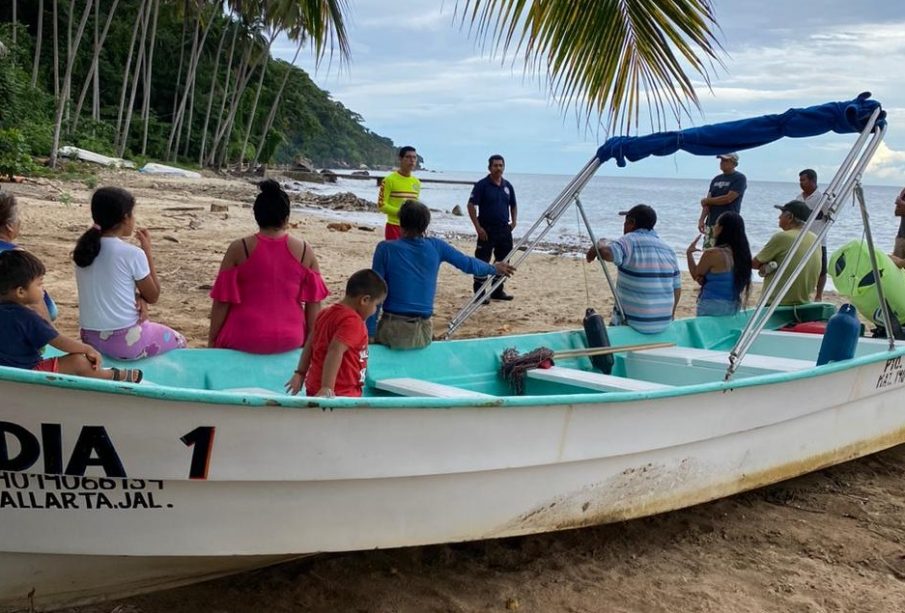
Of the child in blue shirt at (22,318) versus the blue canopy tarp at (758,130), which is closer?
the child in blue shirt at (22,318)

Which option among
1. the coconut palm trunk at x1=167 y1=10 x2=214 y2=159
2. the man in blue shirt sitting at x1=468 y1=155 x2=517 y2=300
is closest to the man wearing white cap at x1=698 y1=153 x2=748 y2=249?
the man in blue shirt sitting at x1=468 y1=155 x2=517 y2=300

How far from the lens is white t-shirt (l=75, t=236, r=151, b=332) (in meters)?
3.97

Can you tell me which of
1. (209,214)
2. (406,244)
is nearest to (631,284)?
(406,244)

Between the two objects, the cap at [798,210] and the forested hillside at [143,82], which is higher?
the forested hillside at [143,82]

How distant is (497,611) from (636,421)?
1.07 meters

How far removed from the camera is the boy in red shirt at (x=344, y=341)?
3.63 meters

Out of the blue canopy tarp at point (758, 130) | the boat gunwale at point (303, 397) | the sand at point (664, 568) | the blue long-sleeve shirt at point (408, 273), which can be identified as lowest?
the sand at point (664, 568)

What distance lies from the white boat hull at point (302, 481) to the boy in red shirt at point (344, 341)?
1.56 ft

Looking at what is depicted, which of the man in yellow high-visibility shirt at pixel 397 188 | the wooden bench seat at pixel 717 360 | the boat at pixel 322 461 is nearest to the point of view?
the boat at pixel 322 461

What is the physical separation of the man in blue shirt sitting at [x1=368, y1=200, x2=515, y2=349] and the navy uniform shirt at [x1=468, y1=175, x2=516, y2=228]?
4.06 m

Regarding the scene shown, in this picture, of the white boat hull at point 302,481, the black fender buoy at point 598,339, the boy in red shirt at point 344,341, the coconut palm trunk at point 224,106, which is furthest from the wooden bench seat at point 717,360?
the coconut palm trunk at point 224,106

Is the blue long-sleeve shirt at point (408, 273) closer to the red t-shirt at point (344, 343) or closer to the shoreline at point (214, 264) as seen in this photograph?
the red t-shirt at point (344, 343)

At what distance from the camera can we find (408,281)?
201 inches

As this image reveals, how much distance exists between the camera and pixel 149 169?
2739cm
